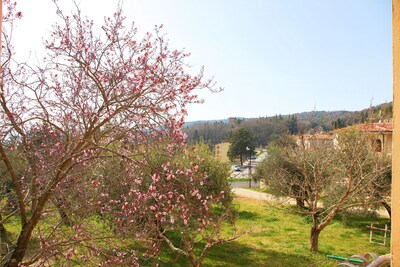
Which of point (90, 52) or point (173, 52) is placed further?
point (173, 52)

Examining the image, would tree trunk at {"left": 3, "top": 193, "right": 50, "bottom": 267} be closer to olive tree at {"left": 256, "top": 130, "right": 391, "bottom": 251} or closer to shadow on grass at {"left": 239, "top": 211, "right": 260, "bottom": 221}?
olive tree at {"left": 256, "top": 130, "right": 391, "bottom": 251}

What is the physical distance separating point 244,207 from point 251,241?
7217 millimetres

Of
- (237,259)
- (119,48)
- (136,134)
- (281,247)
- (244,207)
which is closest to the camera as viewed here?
(136,134)

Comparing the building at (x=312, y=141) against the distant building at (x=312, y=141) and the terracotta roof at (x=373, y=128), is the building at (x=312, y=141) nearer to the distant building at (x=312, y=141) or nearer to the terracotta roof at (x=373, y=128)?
the distant building at (x=312, y=141)

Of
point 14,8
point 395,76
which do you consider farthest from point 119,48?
point 395,76

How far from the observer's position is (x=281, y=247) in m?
12.1

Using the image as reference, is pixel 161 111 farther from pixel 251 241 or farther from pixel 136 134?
pixel 251 241

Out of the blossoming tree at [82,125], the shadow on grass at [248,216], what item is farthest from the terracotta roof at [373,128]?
the blossoming tree at [82,125]

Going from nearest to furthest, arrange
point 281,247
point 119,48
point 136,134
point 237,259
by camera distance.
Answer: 1. point 136,134
2. point 119,48
3. point 237,259
4. point 281,247

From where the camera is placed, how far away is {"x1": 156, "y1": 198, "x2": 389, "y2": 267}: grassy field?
10.5 metres

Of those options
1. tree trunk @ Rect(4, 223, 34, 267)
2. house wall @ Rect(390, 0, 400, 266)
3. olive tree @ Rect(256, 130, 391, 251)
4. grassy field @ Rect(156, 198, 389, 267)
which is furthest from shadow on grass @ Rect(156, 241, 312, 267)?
house wall @ Rect(390, 0, 400, 266)

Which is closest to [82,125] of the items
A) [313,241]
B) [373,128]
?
[313,241]

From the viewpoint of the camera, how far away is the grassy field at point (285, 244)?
1054cm

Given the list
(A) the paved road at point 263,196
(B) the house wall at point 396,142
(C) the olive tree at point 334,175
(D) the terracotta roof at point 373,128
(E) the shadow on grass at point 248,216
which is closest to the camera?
(B) the house wall at point 396,142
